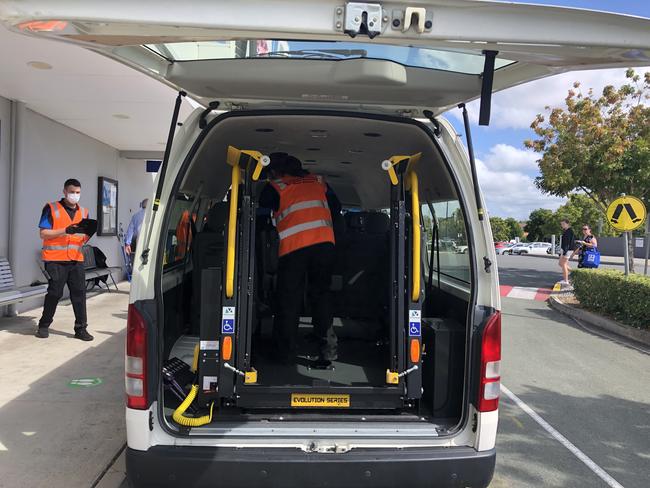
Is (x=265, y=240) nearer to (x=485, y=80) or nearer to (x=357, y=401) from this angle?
(x=357, y=401)

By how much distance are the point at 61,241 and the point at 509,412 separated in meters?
5.34

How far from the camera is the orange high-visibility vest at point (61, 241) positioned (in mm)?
6234

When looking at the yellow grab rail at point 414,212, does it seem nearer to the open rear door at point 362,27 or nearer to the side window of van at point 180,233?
the open rear door at point 362,27

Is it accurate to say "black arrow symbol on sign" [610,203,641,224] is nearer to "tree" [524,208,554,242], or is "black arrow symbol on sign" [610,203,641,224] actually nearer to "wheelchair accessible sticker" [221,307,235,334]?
"wheelchair accessible sticker" [221,307,235,334]

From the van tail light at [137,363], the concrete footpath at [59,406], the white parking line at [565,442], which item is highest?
the van tail light at [137,363]

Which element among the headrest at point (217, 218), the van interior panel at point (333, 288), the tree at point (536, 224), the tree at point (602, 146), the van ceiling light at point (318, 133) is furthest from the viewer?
the tree at point (536, 224)

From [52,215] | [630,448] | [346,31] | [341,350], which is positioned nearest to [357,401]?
[341,350]

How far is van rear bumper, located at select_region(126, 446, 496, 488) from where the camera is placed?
239 cm

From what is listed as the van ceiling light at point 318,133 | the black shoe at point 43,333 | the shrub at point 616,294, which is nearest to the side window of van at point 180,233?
the van ceiling light at point 318,133

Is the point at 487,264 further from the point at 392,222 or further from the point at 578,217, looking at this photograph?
the point at 578,217

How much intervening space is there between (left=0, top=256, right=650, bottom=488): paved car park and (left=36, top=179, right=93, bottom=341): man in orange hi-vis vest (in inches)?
13.1

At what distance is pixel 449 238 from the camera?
380 cm

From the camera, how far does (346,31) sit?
1.77m

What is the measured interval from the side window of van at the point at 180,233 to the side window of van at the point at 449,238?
6.41ft
